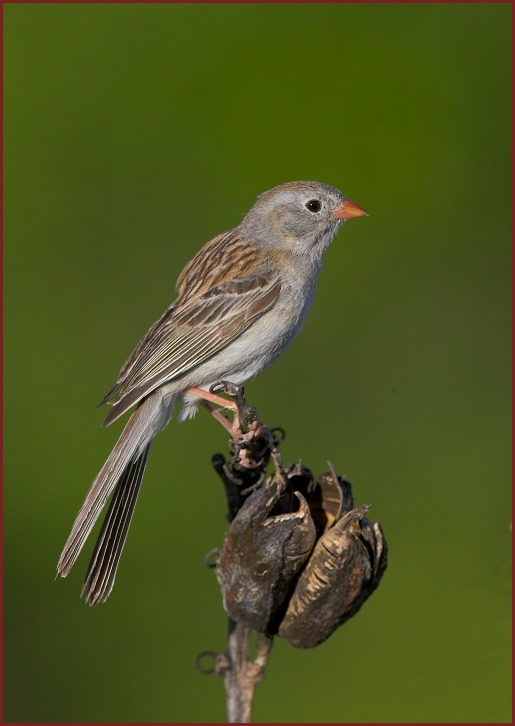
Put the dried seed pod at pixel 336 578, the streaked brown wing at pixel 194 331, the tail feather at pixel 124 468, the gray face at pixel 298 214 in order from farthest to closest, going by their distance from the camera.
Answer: the gray face at pixel 298 214
the streaked brown wing at pixel 194 331
the tail feather at pixel 124 468
the dried seed pod at pixel 336 578

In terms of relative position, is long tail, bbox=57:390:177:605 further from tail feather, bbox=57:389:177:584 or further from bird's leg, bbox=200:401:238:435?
bird's leg, bbox=200:401:238:435

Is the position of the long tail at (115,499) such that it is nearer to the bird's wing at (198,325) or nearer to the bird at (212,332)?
the bird at (212,332)

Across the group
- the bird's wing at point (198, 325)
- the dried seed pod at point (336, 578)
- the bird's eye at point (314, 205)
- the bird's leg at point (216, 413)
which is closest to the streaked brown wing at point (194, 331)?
the bird's wing at point (198, 325)

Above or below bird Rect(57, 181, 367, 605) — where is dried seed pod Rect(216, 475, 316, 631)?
below

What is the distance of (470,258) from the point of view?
6.98m

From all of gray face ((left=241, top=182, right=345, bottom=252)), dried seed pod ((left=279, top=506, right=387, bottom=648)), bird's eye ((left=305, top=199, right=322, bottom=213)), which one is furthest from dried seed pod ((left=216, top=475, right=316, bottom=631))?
bird's eye ((left=305, top=199, right=322, bottom=213))

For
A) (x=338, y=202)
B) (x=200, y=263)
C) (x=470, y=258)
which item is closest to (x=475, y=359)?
(x=470, y=258)

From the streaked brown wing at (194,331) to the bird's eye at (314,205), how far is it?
47cm

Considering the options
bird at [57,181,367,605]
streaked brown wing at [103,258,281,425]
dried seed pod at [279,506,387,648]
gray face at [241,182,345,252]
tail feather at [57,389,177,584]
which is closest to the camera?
dried seed pod at [279,506,387,648]

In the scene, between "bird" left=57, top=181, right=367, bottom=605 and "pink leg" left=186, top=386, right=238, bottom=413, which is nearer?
"bird" left=57, top=181, right=367, bottom=605

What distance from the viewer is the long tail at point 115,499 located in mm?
4664

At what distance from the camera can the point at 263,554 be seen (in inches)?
154

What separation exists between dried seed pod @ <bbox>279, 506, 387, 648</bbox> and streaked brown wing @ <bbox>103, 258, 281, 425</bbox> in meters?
1.32

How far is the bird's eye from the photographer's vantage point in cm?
561
